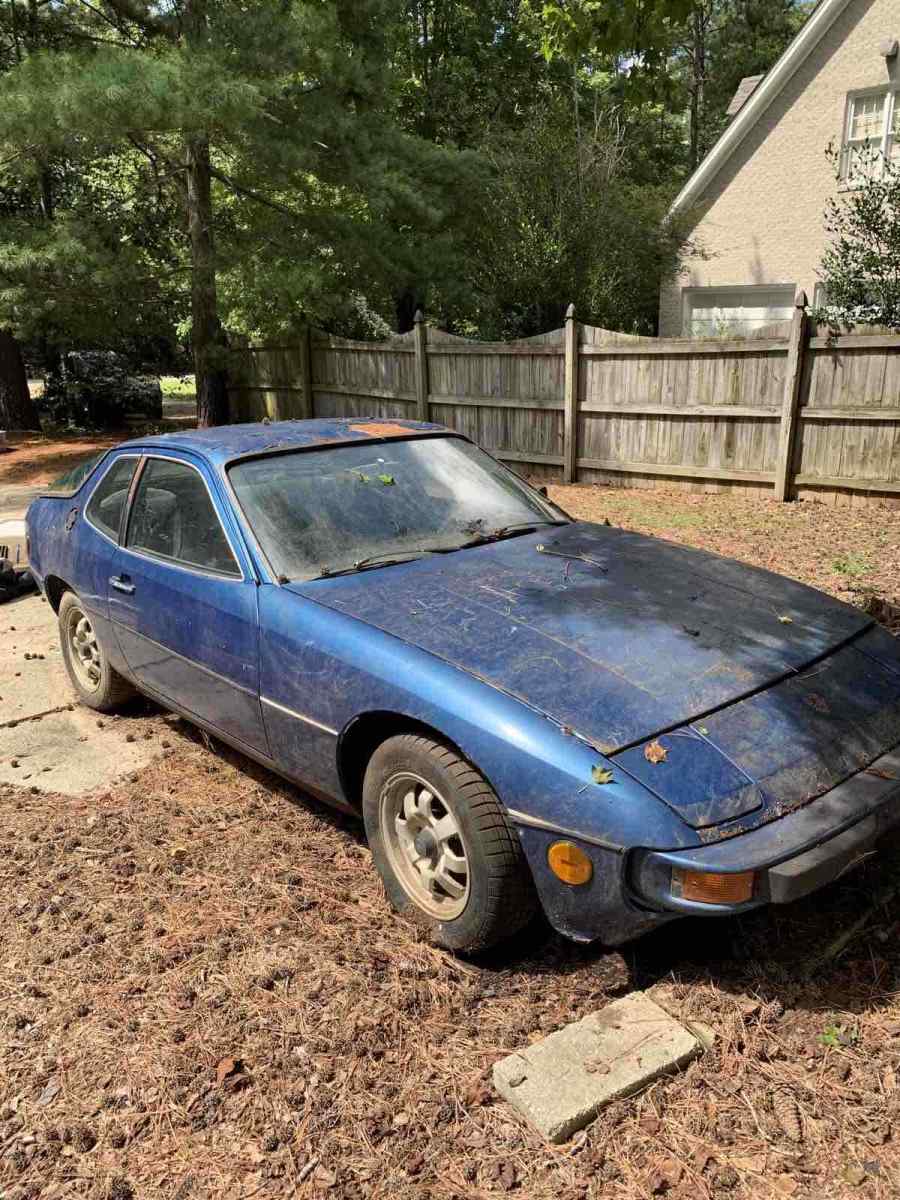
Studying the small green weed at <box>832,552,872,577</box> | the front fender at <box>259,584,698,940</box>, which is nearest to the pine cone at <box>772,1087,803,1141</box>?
the front fender at <box>259,584,698,940</box>

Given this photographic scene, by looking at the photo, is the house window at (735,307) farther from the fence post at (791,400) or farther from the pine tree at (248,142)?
the fence post at (791,400)

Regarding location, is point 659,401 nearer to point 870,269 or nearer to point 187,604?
point 870,269

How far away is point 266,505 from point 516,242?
492 inches

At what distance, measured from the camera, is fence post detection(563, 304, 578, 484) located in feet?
36.2

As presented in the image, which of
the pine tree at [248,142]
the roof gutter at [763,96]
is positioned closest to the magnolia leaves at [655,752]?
the pine tree at [248,142]

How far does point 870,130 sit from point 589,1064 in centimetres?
1877

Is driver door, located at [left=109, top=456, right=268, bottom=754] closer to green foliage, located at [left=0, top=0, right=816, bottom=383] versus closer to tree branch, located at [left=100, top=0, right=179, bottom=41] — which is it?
green foliage, located at [left=0, top=0, right=816, bottom=383]

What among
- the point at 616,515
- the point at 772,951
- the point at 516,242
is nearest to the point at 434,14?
the point at 516,242

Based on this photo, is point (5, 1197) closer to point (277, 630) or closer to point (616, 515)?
point (277, 630)

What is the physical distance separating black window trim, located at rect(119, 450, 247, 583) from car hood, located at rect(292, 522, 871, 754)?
343mm

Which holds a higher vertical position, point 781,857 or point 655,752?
point 655,752

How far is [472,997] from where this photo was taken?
8.73 feet

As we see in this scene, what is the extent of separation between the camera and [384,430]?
171 inches

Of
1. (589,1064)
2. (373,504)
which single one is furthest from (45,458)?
(589,1064)
